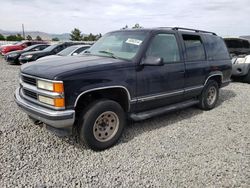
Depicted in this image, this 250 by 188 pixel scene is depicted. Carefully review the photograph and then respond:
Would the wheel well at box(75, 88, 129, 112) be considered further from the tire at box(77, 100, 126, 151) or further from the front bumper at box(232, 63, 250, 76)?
the front bumper at box(232, 63, 250, 76)

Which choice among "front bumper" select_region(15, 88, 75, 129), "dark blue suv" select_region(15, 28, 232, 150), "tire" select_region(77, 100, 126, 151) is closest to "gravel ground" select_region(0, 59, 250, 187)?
"tire" select_region(77, 100, 126, 151)

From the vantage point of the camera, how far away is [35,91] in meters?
3.17

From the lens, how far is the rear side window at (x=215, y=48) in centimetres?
533

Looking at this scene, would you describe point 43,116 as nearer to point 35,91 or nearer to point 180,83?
point 35,91

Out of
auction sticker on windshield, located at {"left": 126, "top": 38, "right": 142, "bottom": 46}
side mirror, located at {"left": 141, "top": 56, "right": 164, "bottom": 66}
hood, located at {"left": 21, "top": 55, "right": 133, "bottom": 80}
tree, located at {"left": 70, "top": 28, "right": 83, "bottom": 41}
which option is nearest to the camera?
hood, located at {"left": 21, "top": 55, "right": 133, "bottom": 80}

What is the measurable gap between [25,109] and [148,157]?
1975 millimetres

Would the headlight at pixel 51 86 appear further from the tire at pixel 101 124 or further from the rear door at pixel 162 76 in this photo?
the rear door at pixel 162 76

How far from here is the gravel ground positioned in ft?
8.95

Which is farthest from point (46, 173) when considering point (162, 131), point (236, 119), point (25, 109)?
point (236, 119)

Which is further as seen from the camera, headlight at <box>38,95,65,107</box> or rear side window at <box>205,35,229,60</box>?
rear side window at <box>205,35,229,60</box>

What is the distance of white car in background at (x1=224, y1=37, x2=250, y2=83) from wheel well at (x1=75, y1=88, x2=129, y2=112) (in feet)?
23.5

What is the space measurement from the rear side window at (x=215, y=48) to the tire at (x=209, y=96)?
646mm

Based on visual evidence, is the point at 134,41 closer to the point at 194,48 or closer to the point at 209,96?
the point at 194,48

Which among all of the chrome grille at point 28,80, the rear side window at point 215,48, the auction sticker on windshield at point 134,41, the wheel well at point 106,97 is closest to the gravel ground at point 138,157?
the wheel well at point 106,97
